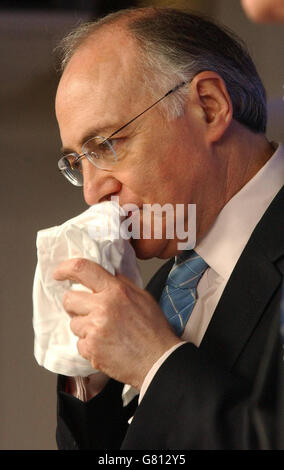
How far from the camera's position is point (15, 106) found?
4.12 feet

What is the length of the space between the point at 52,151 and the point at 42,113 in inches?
2.7

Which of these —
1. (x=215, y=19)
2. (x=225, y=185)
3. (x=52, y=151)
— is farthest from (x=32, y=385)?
(x=215, y=19)

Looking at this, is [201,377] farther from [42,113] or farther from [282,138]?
[42,113]

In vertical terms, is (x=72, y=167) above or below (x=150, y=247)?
above

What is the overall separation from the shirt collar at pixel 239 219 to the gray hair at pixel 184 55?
82 millimetres

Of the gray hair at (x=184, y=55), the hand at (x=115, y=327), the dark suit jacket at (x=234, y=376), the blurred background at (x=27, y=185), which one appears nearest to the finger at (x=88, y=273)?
the hand at (x=115, y=327)

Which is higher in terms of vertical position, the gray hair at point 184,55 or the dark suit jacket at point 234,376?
the gray hair at point 184,55

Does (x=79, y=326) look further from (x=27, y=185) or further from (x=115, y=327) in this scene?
(x=27, y=185)

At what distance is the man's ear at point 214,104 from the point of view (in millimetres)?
884

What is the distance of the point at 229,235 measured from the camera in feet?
2.87

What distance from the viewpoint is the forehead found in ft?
2.81

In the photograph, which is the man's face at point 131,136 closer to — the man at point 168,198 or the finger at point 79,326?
the man at point 168,198
